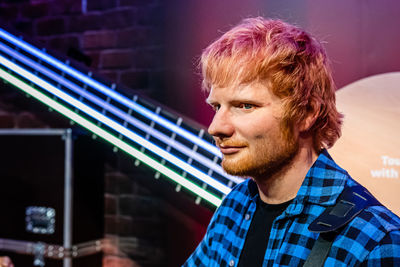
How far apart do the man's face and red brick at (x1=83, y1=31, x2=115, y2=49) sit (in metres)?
1.79

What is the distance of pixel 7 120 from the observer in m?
3.20

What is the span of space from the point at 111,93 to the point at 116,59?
63 cm

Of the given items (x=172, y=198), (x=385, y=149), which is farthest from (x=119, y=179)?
(x=385, y=149)

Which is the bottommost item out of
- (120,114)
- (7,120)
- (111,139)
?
(7,120)

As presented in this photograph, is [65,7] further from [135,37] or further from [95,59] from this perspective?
[135,37]

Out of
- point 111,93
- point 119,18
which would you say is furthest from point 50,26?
point 111,93

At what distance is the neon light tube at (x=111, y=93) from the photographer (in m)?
2.11

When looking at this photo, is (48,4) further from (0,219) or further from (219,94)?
(219,94)

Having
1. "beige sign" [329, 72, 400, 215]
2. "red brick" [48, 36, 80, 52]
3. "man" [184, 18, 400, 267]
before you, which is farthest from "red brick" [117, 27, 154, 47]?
"man" [184, 18, 400, 267]

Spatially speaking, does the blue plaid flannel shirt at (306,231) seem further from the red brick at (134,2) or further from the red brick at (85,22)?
the red brick at (85,22)

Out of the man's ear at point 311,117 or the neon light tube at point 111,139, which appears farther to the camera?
the neon light tube at point 111,139

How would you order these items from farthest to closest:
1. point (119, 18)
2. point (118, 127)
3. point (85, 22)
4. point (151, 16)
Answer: point (85, 22)
point (119, 18)
point (151, 16)
point (118, 127)

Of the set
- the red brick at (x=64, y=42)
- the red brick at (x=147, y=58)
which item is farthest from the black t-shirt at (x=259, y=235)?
the red brick at (x=64, y=42)

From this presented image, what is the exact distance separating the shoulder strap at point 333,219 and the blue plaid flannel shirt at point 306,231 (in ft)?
0.04
